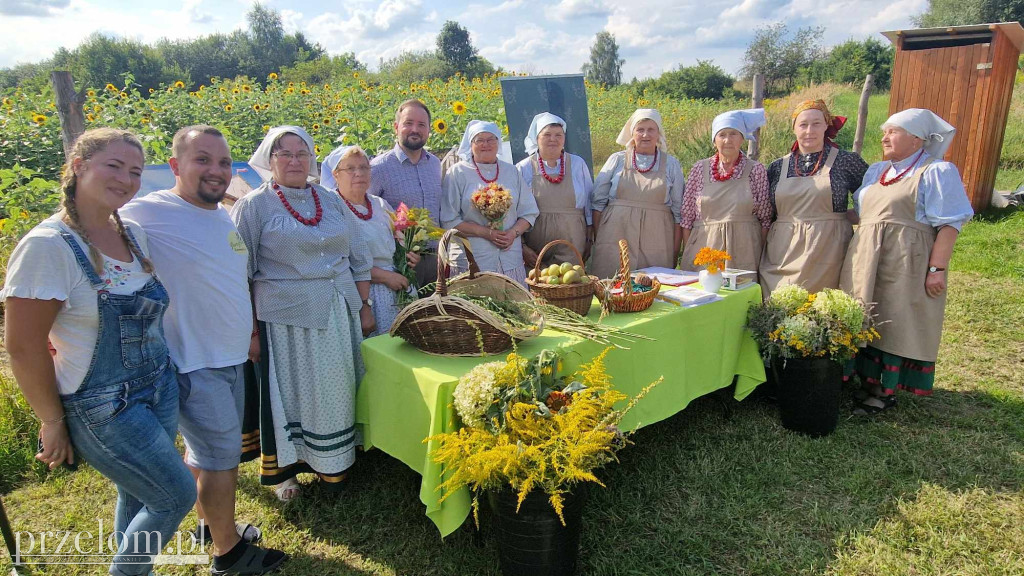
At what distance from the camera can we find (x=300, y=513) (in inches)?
124

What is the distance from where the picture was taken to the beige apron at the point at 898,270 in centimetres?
387

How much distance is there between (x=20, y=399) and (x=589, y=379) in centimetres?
373

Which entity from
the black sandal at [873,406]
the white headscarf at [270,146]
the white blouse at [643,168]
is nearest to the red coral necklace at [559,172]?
the white blouse at [643,168]

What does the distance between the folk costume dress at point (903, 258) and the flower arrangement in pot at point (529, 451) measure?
2612mm

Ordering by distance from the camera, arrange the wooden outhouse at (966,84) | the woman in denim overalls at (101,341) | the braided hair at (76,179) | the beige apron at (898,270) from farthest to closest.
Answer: the wooden outhouse at (966,84), the beige apron at (898,270), the braided hair at (76,179), the woman in denim overalls at (101,341)

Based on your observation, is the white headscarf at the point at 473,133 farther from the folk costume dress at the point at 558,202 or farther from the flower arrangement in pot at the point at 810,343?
the flower arrangement in pot at the point at 810,343

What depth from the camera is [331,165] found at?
345cm

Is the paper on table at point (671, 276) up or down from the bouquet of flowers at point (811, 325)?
up

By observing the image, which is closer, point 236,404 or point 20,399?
point 236,404

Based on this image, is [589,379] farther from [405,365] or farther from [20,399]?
[20,399]

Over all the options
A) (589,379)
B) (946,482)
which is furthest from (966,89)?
(589,379)

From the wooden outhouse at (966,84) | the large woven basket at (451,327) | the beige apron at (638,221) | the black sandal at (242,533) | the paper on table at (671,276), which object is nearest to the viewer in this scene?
the large woven basket at (451,327)

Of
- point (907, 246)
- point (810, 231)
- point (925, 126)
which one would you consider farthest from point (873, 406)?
point (925, 126)

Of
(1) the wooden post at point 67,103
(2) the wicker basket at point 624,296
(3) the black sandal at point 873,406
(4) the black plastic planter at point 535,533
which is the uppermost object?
(1) the wooden post at point 67,103
